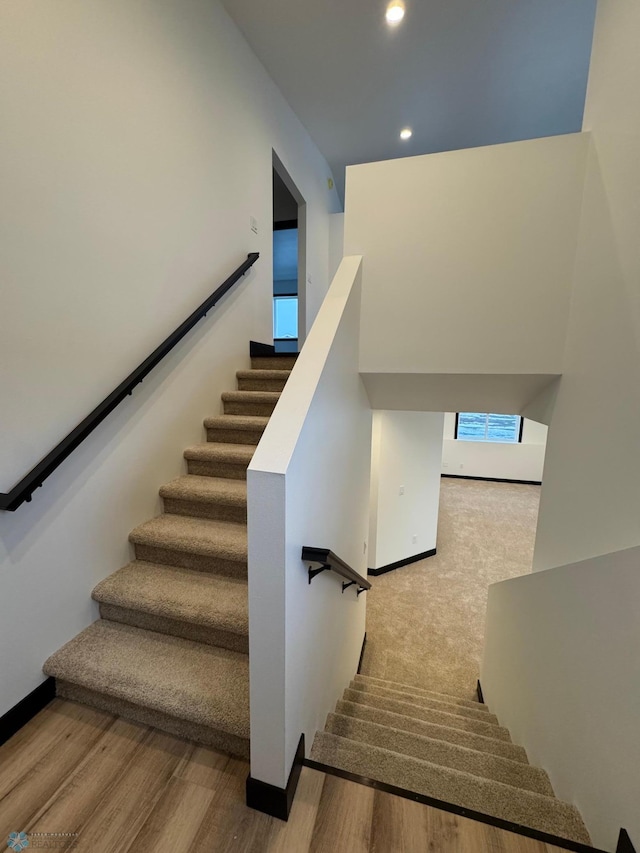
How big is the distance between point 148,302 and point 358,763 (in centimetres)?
250

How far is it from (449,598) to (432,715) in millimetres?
2383

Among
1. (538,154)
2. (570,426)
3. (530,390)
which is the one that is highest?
(538,154)

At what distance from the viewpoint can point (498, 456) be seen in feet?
27.9

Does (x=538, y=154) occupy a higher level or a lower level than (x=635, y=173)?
higher

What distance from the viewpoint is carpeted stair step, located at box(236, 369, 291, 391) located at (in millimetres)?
3078

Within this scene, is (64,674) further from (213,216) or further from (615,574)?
(213,216)

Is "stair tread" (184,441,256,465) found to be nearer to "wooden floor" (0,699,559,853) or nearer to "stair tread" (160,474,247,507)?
"stair tread" (160,474,247,507)

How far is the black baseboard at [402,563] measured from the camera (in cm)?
480

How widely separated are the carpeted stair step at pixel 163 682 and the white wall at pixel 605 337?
1.57 metres

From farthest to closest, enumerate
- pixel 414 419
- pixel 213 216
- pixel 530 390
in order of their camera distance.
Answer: pixel 414 419 < pixel 213 216 < pixel 530 390

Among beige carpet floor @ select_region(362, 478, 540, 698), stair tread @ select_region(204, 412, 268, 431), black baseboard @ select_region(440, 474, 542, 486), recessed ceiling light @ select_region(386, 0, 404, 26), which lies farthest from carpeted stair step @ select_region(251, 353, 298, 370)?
black baseboard @ select_region(440, 474, 542, 486)

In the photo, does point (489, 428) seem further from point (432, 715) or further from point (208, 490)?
point (208, 490)

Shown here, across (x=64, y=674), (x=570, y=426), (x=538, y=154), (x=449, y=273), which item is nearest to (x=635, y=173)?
(x=538, y=154)

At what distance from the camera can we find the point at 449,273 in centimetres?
216
